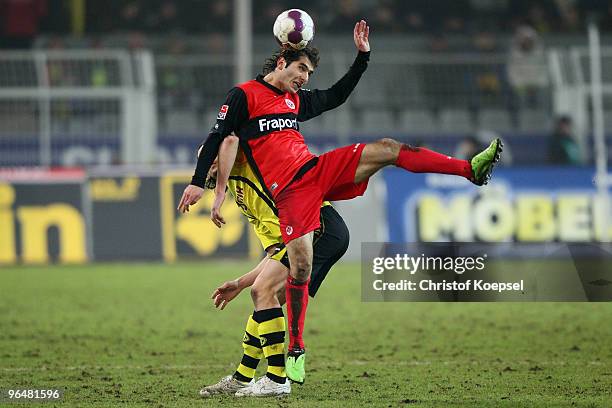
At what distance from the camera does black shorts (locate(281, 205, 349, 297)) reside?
25.3 ft

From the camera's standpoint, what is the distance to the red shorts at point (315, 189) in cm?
728

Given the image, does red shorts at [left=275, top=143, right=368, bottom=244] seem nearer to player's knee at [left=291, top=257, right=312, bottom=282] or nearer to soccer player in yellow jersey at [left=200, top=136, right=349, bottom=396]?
player's knee at [left=291, top=257, right=312, bottom=282]

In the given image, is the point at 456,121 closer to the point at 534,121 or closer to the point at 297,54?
the point at 534,121

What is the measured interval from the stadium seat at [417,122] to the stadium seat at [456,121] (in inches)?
7.0

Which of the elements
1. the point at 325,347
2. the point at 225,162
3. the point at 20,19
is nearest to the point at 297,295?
the point at 225,162

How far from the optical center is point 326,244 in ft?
25.3

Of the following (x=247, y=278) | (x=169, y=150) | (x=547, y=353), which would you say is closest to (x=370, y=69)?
(x=169, y=150)

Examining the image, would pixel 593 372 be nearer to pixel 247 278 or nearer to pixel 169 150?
pixel 247 278

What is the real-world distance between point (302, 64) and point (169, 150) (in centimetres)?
1359

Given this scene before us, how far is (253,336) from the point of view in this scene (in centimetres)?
756

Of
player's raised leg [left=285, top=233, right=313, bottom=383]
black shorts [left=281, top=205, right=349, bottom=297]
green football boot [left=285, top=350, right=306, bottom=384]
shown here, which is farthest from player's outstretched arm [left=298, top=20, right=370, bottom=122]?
green football boot [left=285, top=350, right=306, bottom=384]

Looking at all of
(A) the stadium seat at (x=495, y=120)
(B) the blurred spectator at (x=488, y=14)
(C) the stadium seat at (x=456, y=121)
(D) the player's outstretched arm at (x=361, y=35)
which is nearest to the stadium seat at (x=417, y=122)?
(C) the stadium seat at (x=456, y=121)

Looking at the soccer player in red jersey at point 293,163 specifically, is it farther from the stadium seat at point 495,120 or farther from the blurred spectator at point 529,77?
the stadium seat at point 495,120

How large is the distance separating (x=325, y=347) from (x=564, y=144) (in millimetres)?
10166
